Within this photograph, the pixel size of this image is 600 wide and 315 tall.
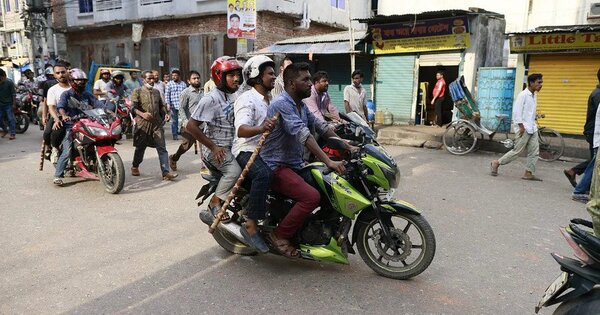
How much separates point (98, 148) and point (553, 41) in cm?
1085

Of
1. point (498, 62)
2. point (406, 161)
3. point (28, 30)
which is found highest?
point (28, 30)

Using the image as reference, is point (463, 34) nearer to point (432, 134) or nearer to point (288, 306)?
point (432, 134)

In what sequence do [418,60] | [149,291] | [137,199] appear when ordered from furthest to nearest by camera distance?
[418,60], [137,199], [149,291]

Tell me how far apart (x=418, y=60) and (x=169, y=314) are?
12757 mm

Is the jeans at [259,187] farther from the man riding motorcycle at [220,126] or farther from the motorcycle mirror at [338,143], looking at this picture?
the motorcycle mirror at [338,143]

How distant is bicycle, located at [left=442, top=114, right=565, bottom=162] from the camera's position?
29.3ft

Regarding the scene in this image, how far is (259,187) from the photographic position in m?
3.35

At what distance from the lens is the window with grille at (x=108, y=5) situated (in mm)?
21688

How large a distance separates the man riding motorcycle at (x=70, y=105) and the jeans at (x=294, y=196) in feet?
14.0

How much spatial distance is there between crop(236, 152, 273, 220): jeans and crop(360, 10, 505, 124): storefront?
10.9 metres

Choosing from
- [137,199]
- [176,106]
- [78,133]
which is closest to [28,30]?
[176,106]

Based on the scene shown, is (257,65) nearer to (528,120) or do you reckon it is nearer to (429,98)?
(528,120)

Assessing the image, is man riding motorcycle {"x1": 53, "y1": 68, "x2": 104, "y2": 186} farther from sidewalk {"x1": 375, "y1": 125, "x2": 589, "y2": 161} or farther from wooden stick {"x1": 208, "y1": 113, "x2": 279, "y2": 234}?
sidewalk {"x1": 375, "y1": 125, "x2": 589, "y2": 161}

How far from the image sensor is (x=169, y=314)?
291 cm
